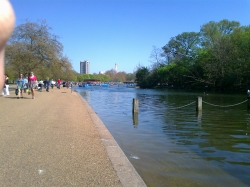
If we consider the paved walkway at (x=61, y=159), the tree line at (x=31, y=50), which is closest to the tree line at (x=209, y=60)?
the tree line at (x=31, y=50)

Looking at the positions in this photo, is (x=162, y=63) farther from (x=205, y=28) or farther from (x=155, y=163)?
(x=155, y=163)

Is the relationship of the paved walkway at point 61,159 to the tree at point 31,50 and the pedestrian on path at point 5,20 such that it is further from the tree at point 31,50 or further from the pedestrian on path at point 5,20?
the tree at point 31,50

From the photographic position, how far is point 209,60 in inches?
2176

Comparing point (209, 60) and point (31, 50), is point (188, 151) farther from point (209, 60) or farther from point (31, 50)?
point (209, 60)

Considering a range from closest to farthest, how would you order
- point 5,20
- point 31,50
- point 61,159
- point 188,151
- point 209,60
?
1. point 5,20
2. point 61,159
3. point 188,151
4. point 31,50
5. point 209,60

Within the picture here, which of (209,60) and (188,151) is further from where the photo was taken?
(209,60)

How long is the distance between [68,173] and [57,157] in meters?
0.87

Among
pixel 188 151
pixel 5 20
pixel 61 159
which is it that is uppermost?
pixel 5 20

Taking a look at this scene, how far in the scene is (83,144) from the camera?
583 centimetres

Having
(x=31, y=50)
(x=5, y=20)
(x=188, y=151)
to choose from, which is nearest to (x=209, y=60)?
(x=31, y=50)

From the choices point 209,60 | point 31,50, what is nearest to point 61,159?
point 31,50

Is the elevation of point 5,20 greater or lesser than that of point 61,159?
greater

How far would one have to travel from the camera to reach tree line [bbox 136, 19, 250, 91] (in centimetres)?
4703

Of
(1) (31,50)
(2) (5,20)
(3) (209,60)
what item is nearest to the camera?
(2) (5,20)
